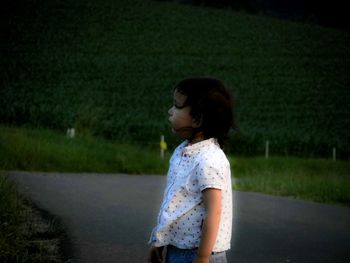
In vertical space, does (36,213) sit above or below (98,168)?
above

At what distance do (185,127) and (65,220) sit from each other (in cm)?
350

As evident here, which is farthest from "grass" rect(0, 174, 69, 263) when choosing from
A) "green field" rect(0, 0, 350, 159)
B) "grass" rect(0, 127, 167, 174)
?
"green field" rect(0, 0, 350, 159)

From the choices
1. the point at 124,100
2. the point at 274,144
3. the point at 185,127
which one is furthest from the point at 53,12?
the point at 185,127

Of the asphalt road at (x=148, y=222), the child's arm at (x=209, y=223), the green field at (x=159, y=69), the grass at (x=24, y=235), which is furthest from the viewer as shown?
the green field at (x=159, y=69)

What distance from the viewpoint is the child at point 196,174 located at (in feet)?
8.66

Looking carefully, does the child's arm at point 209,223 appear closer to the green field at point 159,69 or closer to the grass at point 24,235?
the grass at point 24,235

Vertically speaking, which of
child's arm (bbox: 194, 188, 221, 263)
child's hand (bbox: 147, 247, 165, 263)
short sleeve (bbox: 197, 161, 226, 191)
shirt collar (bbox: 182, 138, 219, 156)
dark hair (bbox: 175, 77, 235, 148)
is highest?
dark hair (bbox: 175, 77, 235, 148)

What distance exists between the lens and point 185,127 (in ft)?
8.91

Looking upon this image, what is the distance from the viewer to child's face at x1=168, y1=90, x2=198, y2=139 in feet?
8.86

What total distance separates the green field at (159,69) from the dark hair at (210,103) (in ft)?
67.1

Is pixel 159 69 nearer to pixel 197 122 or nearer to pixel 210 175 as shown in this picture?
pixel 197 122

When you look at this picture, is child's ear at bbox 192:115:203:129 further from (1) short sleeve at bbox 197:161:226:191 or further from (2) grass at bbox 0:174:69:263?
(2) grass at bbox 0:174:69:263

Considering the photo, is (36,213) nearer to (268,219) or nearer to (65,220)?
(65,220)

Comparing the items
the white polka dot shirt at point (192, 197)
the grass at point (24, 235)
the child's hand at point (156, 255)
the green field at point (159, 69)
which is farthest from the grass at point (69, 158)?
the white polka dot shirt at point (192, 197)
